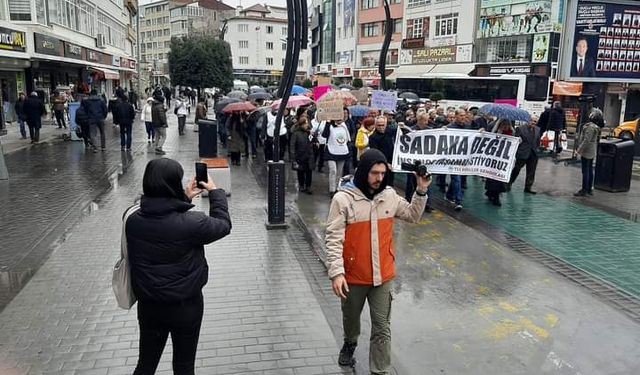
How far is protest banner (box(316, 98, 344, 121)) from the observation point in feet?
33.2

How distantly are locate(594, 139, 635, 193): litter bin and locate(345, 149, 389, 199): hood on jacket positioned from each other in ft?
32.5

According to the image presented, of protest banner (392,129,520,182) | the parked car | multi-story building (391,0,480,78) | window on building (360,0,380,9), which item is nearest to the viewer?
protest banner (392,129,520,182)

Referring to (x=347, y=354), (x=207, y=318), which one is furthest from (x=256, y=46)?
(x=347, y=354)

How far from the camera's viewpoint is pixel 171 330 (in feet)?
10.7

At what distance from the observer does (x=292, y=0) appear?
7879mm

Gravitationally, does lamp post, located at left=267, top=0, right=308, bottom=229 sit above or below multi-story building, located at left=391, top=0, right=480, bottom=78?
below

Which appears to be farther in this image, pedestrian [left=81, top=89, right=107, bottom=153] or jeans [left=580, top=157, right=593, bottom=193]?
pedestrian [left=81, top=89, right=107, bottom=153]

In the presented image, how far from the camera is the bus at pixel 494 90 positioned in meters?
29.6

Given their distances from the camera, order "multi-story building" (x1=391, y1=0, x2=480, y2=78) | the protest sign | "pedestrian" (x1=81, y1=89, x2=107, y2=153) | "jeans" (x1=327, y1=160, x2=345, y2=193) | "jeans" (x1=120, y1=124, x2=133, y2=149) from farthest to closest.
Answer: "multi-story building" (x1=391, y1=0, x2=480, y2=78), "jeans" (x1=120, y1=124, x2=133, y2=149), "pedestrian" (x1=81, y1=89, x2=107, y2=153), the protest sign, "jeans" (x1=327, y1=160, x2=345, y2=193)

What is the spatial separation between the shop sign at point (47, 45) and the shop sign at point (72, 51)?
102cm

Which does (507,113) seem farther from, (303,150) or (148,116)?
(148,116)

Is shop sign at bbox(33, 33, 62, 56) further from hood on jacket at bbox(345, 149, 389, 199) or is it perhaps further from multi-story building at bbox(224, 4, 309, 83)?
multi-story building at bbox(224, 4, 309, 83)

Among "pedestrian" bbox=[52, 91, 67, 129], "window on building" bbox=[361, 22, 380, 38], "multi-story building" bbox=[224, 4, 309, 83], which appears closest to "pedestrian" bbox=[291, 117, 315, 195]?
"pedestrian" bbox=[52, 91, 67, 129]

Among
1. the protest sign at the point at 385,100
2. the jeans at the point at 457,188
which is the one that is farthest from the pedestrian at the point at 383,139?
the protest sign at the point at 385,100
